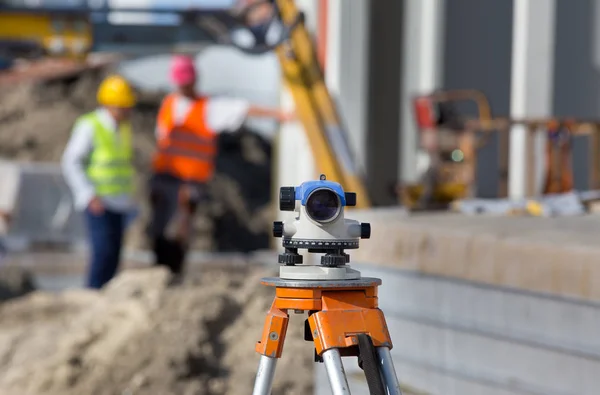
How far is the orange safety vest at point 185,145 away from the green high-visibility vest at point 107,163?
1.30 feet

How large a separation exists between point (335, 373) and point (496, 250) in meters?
1.54

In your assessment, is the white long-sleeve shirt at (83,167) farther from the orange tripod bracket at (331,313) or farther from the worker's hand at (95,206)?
the orange tripod bracket at (331,313)

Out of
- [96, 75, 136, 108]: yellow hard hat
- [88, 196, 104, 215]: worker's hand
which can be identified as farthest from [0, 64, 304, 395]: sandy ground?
[96, 75, 136, 108]: yellow hard hat

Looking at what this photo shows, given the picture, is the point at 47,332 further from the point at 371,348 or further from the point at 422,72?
the point at 422,72

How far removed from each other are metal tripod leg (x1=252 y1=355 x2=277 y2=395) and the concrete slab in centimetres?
127

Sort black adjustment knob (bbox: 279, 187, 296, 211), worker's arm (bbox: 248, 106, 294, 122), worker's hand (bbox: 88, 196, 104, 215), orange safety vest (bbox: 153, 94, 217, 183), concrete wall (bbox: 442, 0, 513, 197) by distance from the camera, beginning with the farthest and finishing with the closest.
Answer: concrete wall (bbox: 442, 0, 513, 197) → worker's arm (bbox: 248, 106, 294, 122) → orange safety vest (bbox: 153, 94, 217, 183) → worker's hand (bbox: 88, 196, 104, 215) → black adjustment knob (bbox: 279, 187, 296, 211)

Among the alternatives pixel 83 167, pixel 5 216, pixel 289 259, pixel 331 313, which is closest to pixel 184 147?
pixel 83 167

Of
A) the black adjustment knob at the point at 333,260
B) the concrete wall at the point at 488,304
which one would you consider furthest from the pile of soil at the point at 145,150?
the black adjustment knob at the point at 333,260

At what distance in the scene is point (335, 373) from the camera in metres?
2.31

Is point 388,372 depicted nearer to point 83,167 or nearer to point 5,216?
point 83,167

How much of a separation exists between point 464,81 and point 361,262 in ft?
22.9

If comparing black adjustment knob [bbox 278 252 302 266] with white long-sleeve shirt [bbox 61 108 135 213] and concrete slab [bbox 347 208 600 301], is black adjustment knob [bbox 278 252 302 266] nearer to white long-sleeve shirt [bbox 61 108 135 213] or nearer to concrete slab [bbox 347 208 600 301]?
concrete slab [bbox 347 208 600 301]

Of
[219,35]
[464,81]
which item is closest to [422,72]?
[464,81]

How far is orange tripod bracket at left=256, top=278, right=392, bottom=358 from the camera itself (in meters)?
2.36
